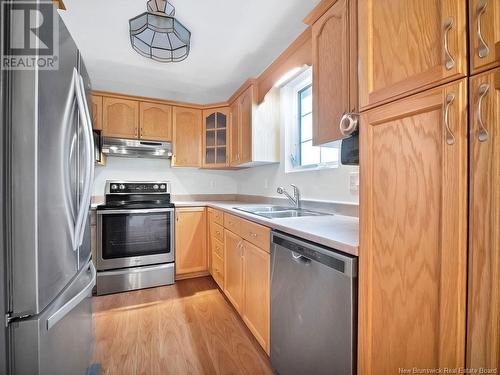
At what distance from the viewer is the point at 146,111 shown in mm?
2881

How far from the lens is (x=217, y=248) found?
2.43m

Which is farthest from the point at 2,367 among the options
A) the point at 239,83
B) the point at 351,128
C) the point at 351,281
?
the point at 239,83

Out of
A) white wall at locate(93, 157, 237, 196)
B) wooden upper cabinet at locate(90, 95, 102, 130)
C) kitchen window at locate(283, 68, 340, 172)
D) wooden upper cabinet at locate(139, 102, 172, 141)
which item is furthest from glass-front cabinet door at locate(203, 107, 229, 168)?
wooden upper cabinet at locate(90, 95, 102, 130)

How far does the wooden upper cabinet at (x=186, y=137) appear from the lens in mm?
3023

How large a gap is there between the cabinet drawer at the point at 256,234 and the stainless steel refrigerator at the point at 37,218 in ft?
3.12

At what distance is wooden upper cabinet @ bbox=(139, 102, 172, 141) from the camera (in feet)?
9.38

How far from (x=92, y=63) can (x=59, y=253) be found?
2405 millimetres

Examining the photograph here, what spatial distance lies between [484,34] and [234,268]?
1885mm

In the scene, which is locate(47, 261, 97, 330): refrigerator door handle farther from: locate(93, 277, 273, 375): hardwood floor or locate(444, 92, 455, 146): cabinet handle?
locate(444, 92, 455, 146): cabinet handle

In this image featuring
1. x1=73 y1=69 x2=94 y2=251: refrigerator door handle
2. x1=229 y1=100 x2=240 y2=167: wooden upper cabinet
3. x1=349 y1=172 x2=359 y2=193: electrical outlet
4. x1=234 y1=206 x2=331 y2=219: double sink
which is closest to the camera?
x1=73 y1=69 x2=94 y2=251: refrigerator door handle

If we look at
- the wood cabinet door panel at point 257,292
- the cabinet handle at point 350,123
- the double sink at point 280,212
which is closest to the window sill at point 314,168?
the double sink at point 280,212

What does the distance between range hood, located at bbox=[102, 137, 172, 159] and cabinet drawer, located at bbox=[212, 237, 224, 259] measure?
1310 millimetres

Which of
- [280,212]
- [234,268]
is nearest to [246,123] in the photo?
[280,212]

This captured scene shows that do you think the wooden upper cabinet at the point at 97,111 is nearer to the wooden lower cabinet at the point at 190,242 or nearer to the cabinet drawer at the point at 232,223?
the wooden lower cabinet at the point at 190,242
